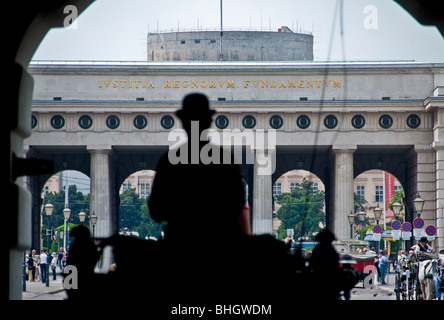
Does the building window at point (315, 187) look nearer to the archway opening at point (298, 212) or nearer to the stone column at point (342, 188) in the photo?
the archway opening at point (298, 212)

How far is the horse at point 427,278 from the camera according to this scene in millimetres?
32031

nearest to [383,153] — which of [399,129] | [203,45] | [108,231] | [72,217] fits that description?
[399,129]

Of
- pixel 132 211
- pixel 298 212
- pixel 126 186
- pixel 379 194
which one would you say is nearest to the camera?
pixel 298 212

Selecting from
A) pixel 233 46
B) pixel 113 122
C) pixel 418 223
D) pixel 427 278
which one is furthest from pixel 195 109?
pixel 233 46

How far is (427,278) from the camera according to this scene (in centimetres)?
3209

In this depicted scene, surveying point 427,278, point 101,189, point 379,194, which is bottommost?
point 427,278

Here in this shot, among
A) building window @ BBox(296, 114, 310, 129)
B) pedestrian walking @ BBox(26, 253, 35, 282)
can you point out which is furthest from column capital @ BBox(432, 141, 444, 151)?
pedestrian walking @ BBox(26, 253, 35, 282)

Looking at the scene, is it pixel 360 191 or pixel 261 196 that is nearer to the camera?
pixel 261 196

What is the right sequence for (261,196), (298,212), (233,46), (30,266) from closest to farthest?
(30,266) → (261,196) → (233,46) → (298,212)

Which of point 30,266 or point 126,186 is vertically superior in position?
point 126,186

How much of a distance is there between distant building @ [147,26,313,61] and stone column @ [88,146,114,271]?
42.3m

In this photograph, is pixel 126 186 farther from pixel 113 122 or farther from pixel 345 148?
pixel 345 148

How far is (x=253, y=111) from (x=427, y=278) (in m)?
42.7

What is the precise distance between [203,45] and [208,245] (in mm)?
114598
